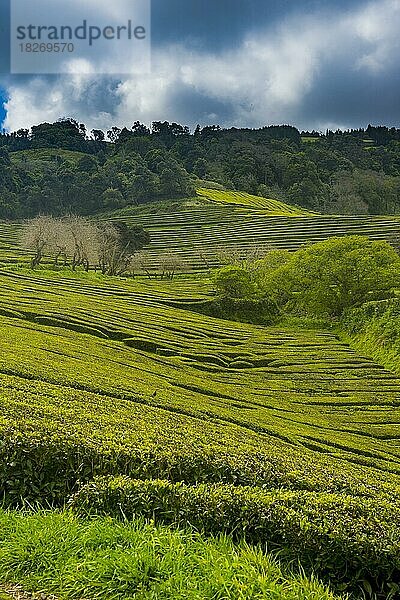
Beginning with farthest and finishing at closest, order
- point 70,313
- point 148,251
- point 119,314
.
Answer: point 148,251, point 119,314, point 70,313

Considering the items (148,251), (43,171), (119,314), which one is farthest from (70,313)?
(43,171)

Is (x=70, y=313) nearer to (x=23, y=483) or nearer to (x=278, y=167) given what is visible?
(x=23, y=483)

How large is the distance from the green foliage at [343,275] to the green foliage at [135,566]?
48618mm

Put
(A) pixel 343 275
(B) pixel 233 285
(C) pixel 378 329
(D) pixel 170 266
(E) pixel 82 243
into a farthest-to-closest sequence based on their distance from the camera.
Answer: (D) pixel 170 266, (E) pixel 82 243, (B) pixel 233 285, (A) pixel 343 275, (C) pixel 378 329

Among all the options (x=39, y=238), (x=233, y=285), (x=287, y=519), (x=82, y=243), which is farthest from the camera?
(x=82, y=243)

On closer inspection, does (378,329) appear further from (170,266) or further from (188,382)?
(170,266)

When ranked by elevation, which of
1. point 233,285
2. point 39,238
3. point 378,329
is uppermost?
point 39,238

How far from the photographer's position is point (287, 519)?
6938 millimetres

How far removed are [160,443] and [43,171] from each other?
130 meters

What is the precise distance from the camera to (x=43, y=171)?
131 meters

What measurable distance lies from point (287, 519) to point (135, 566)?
6.98ft

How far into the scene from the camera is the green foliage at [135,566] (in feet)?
17.8

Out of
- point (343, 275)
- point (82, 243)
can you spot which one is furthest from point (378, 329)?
point (82, 243)

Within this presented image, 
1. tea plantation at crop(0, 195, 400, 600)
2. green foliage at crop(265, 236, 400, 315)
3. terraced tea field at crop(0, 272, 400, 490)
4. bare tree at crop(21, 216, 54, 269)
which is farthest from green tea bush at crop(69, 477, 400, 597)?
bare tree at crop(21, 216, 54, 269)
